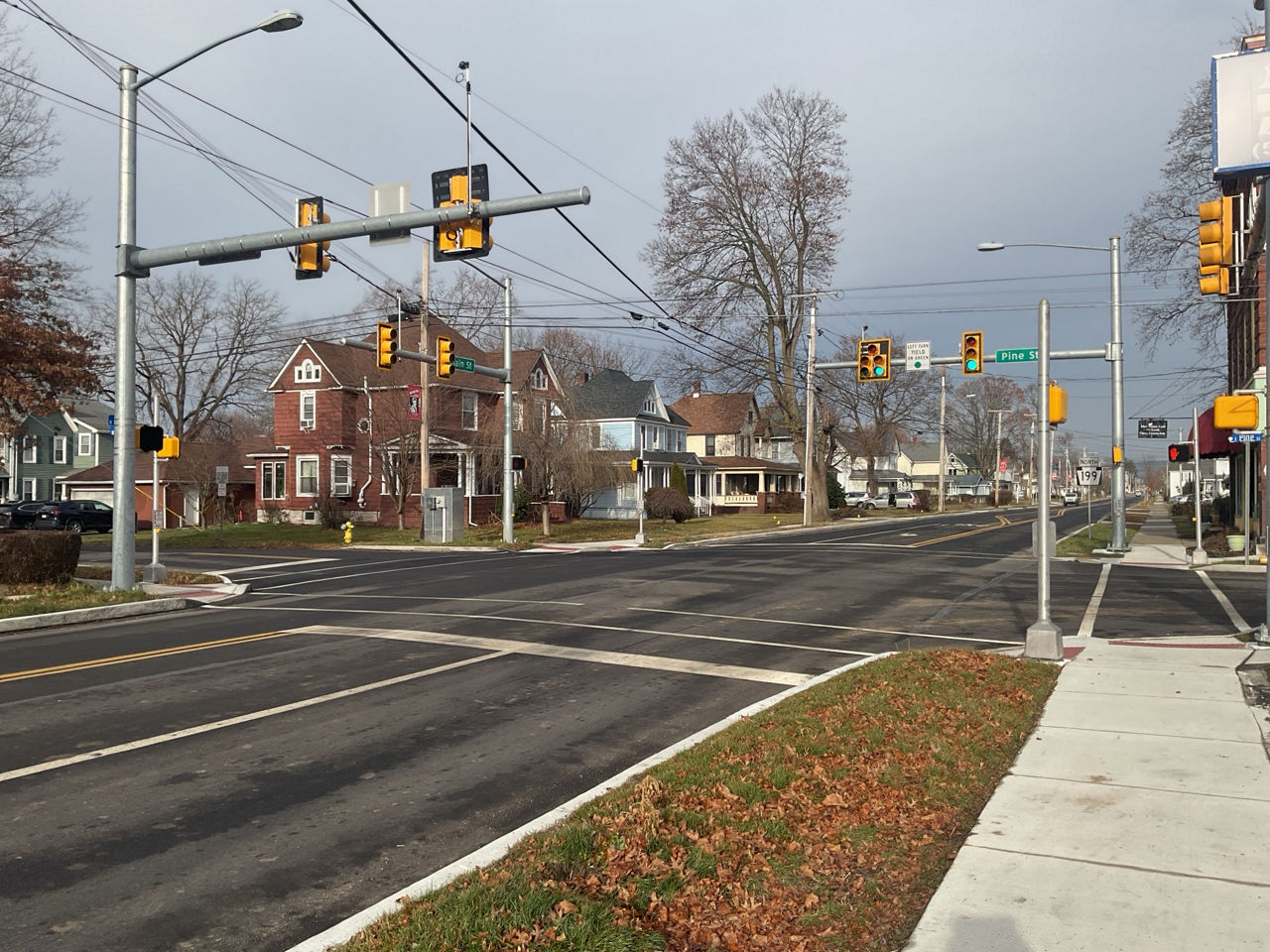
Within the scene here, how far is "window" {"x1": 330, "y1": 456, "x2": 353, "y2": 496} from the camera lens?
1911 inches

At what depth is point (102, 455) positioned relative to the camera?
71500mm

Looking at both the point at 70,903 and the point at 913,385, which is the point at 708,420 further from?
the point at 70,903

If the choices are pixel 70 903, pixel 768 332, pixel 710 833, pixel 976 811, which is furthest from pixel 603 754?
pixel 768 332

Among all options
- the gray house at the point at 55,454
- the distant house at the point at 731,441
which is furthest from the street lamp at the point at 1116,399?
the gray house at the point at 55,454

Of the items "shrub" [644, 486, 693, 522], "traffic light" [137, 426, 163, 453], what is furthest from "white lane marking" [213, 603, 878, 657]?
"shrub" [644, 486, 693, 522]

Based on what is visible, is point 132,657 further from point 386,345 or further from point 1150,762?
point 386,345

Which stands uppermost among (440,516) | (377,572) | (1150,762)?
(440,516)

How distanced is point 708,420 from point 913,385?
53.1 feet

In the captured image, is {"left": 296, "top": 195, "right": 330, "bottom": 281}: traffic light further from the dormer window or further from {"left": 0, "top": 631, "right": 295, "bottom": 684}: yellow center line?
the dormer window

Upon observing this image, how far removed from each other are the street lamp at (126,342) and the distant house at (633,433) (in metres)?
35.4

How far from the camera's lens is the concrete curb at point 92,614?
45.9 feet

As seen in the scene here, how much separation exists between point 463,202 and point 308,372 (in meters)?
37.5

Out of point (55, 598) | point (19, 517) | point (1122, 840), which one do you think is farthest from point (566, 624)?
point (19, 517)

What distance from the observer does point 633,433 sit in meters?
59.7
